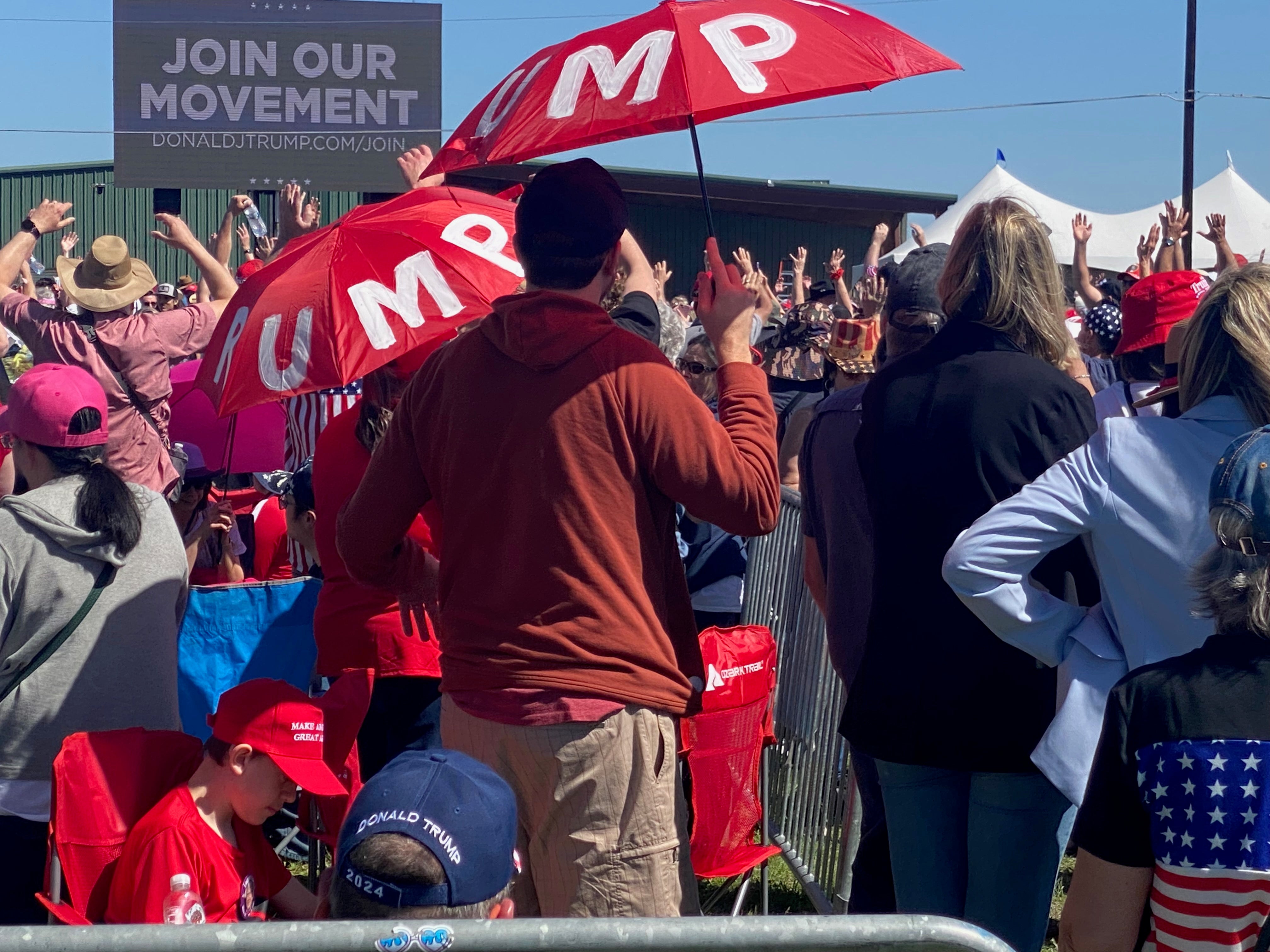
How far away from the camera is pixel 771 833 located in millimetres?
5000

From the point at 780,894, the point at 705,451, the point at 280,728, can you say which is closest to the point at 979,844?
the point at 705,451

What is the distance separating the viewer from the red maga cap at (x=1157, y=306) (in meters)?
4.32

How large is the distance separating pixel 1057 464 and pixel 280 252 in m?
2.33

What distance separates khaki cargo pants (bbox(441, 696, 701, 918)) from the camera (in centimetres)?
250

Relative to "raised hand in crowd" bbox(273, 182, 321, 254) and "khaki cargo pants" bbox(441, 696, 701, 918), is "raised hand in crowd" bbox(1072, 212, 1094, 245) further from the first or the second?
"khaki cargo pants" bbox(441, 696, 701, 918)

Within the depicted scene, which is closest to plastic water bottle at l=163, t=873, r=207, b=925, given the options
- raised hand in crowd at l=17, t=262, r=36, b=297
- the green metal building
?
raised hand in crowd at l=17, t=262, r=36, b=297

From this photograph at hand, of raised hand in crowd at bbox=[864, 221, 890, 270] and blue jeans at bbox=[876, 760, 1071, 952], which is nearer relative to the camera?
blue jeans at bbox=[876, 760, 1071, 952]

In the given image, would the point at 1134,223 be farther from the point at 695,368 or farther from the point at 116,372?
the point at 116,372

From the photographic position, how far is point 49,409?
3.18m

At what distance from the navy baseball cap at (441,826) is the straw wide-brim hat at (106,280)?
5.09 m

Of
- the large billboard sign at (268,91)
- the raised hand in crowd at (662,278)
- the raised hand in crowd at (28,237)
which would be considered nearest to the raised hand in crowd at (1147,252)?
the raised hand in crowd at (662,278)

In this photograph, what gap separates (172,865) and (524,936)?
179 centimetres

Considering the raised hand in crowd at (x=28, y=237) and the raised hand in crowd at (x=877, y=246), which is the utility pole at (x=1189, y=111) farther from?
the raised hand in crowd at (x=28, y=237)

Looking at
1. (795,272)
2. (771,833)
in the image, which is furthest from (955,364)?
(795,272)
